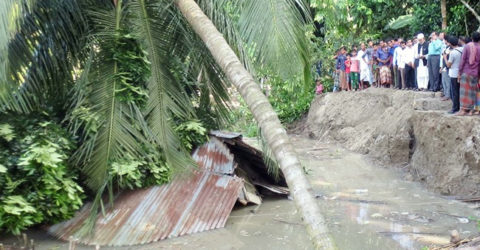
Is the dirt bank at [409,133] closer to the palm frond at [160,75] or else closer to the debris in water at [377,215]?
the debris in water at [377,215]

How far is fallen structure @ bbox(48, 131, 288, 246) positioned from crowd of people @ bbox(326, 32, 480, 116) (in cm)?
400

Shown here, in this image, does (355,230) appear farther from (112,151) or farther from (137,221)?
(112,151)

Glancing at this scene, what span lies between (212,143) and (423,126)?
4.38m

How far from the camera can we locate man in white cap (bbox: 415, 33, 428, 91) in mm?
12672

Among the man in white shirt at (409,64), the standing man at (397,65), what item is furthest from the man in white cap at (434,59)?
the standing man at (397,65)

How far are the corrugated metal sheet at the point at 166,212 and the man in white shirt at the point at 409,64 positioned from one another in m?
6.69

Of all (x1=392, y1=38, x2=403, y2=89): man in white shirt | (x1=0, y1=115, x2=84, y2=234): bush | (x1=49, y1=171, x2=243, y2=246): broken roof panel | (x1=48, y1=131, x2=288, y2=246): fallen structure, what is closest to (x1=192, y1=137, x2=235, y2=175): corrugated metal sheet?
(x1=48, y1=131, x2=288, y2=246): fallen structure

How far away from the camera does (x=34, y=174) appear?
7375 millimetres

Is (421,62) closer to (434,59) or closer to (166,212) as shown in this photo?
(434,59)

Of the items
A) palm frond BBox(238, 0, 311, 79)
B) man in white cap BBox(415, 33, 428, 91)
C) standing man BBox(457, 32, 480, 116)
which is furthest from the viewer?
man in white cap BBox(415, 33, 428, 91)

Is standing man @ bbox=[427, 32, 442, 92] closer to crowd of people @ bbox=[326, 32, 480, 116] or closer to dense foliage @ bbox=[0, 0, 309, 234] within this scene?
crowd of people @ bbox=[326, 32, 480, 116]

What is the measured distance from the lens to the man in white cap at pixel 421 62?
12672 millimetres

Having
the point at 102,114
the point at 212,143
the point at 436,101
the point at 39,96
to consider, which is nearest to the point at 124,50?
the point at 102,114

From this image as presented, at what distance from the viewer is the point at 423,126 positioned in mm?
10688
